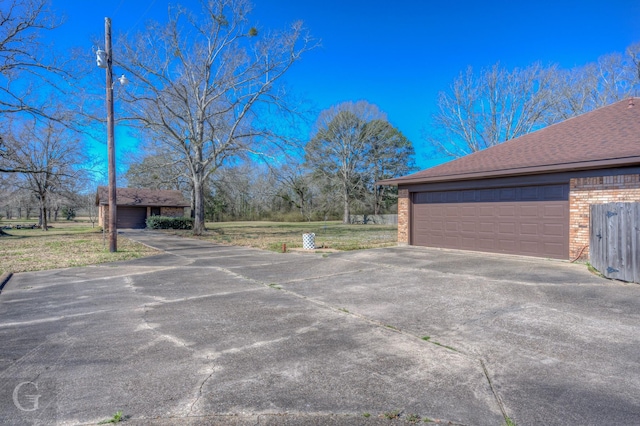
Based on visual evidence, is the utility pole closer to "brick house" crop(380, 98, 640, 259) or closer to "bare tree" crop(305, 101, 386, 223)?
"brick house" crop(380, 98, 640, 259)

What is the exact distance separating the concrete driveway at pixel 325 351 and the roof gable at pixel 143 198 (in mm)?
27369

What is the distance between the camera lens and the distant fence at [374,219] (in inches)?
A: 1714

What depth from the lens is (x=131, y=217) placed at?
3409cm

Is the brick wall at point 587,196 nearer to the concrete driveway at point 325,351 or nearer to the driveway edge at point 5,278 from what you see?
the concrete driveway at point 325,351

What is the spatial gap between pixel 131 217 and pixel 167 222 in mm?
5394

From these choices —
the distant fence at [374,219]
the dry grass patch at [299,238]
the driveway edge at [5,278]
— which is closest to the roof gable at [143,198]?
the dry grass patch at [299,238]

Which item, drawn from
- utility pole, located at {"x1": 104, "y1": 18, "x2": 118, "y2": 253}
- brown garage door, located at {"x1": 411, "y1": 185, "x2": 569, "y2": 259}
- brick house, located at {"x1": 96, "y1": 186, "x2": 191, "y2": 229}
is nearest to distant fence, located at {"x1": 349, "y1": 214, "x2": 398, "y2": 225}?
brick house, located at {"x1": 96, "y1": 186, "x2": 191, "y2": 229}

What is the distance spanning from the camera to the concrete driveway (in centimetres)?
284

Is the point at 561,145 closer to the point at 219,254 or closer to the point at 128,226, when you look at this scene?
the point at 219,254

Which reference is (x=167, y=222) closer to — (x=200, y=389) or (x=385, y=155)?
(x=385, y=155)

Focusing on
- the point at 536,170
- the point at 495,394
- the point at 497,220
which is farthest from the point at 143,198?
the point at 495,394

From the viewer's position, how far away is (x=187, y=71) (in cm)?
2102

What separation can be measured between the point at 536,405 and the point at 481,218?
995 centimetres

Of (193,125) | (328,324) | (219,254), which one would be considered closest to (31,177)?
(193,125)
